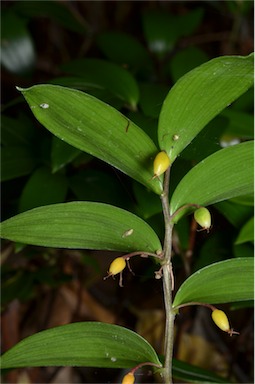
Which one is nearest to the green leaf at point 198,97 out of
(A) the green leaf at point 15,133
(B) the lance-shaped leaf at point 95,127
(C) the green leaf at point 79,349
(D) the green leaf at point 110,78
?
(B) the lance-shaped leaf at point 95,127

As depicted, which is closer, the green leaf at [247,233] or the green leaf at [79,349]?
the green leaf at [79,349]

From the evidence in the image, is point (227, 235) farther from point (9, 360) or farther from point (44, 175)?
point (9, 360)

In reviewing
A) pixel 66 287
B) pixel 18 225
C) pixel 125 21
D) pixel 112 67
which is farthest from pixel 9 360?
pixel 125 21

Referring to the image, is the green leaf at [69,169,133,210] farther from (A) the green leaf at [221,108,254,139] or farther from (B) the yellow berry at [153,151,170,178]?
(B) the yellow berry at [153,151,170,178]

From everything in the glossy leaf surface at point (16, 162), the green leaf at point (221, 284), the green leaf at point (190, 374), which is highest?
the glossy leaf surface at point (16, 162)

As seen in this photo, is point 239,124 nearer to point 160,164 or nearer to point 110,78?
point 110,78

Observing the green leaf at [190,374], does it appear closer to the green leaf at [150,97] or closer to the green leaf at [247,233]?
the green leaf at [247,233]
